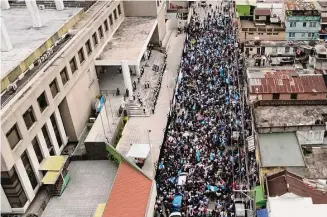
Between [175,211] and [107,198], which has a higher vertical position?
[107,198]

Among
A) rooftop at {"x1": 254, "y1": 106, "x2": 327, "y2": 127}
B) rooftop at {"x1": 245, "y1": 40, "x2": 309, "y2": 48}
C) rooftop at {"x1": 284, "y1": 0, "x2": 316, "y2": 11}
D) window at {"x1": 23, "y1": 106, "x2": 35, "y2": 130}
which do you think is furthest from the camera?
rooftop at {"x1": 284, "y1": 0, "x2": 316, "y2": 11}

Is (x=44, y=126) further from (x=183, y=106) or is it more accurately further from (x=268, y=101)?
(x=268, y=101)

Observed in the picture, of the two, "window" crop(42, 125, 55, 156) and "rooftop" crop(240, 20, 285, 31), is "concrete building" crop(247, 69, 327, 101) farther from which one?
"window" crop(42, 125, 55, 156)

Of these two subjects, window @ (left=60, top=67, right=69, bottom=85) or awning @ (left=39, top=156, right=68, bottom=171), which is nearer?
awning @ (left=39, top=156, right=68, bottom=171)

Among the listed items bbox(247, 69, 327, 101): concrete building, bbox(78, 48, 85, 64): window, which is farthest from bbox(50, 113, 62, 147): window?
bbox(247, 69, 327, 101): concrete building

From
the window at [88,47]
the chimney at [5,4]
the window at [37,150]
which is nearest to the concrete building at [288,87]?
the window at [88,47]

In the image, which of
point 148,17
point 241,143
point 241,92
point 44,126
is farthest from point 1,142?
point 148,17

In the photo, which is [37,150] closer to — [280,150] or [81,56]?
[81,56]
